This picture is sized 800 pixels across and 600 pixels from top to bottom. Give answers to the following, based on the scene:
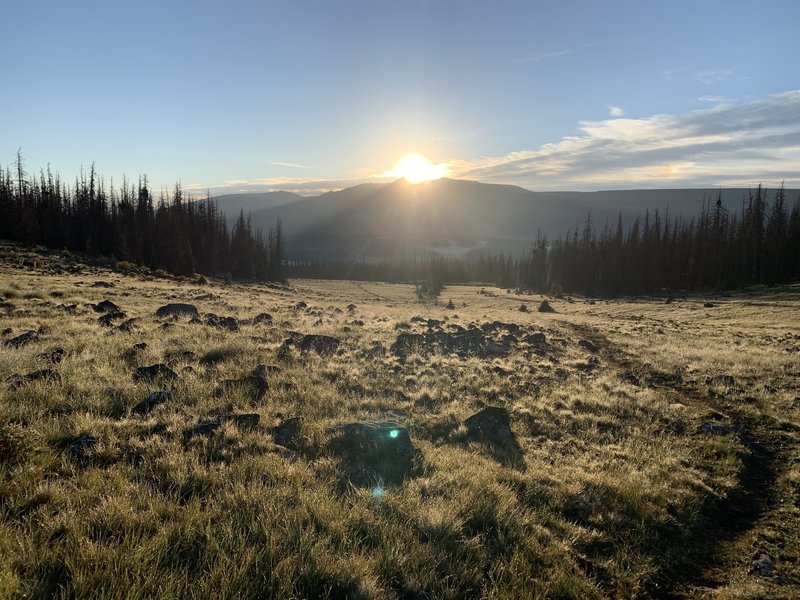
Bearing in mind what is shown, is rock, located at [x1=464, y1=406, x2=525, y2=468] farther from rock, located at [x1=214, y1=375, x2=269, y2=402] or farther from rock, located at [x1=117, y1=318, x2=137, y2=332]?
rock, located at [x1=117, y1=318, x2=137, y2=332]

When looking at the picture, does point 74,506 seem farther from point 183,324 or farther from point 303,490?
point 183,324

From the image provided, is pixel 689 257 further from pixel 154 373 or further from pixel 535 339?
pixel 154 373

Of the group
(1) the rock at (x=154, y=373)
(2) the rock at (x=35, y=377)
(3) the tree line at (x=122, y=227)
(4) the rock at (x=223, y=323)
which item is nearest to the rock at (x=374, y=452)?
(1) the rock at (x=154, y=373)

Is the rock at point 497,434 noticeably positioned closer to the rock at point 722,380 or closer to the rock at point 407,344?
the rock at point 407,344

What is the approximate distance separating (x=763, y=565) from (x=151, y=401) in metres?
9.71

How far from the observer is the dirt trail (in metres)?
5.40

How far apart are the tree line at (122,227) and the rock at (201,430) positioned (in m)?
67.4

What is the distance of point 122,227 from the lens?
71.4m

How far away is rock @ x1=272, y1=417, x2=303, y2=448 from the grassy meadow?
5cm

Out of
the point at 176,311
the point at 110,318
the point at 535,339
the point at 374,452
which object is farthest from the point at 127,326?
the point at 535,339

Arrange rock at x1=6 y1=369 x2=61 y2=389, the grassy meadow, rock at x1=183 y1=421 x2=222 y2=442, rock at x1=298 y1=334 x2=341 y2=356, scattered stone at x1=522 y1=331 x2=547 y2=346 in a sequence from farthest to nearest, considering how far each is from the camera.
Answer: scattered stone at x1=522 y1=331 x2=547 y2=346
rock at x1=298 y1=334 x2=341 y2=356
rock at x1=6 y1=369 x2=61 y2=389
rock at x1=183 y1=421 x2=222 y2=442
the grassy meadow

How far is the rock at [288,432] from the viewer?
24.0 feet

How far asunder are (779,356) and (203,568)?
2532 centimetres

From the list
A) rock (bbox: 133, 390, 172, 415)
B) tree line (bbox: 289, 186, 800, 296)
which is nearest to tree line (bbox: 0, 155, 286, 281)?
tree line (bbox: 289, 186, 800, 296)
